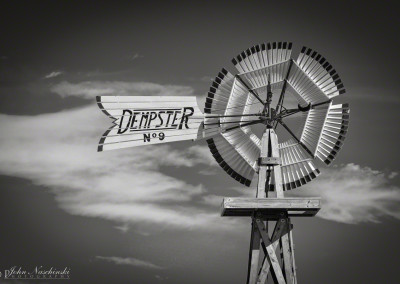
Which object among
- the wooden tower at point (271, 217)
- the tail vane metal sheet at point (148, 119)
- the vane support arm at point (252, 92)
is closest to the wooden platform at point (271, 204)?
the wooden tower at point (271, 217)

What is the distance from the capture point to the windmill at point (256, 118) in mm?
13328

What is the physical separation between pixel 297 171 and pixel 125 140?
378 cm

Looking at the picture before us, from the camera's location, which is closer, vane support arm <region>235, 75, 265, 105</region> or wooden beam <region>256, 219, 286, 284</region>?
wooden beam <region>256, 219, 286, 284</region>

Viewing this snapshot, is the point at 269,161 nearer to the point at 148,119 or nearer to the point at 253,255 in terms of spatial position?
the point at 253,255

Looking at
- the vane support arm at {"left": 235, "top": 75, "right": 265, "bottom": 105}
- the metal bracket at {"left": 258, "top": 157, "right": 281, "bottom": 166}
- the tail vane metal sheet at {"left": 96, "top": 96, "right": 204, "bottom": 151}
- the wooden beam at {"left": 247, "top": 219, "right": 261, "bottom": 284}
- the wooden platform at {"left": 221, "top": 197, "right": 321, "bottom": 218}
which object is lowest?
the wooden beam at {"left": 247, "top": 219, "right": 261, "bottom": 284}

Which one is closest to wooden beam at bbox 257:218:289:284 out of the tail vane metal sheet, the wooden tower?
the wooden tower

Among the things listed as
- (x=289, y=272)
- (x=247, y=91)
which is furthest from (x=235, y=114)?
(x=289, y=272)

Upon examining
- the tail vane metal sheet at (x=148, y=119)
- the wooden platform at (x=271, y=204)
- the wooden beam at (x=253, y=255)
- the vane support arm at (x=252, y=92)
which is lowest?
the wooden beam at (x=253, y=255)

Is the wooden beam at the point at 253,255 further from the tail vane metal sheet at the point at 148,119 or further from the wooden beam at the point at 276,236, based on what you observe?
the tail vane metal sheet at the point at 148,119

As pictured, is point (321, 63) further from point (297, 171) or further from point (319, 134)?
point (297, 171)

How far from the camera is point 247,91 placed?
1371 cm

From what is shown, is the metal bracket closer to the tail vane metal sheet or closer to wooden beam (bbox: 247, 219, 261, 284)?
wooden beam (bbox: 247, 219, 261, 284)

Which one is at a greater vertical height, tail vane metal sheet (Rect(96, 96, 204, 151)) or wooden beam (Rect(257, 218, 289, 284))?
tail vane metal sheet (Rect(96, 96, 204, 151))

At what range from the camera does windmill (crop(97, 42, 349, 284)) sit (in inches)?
525
